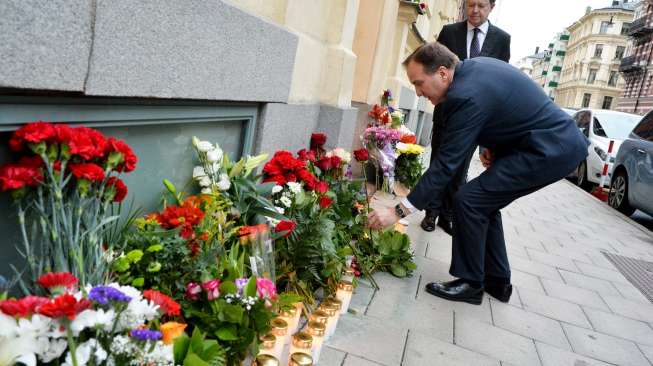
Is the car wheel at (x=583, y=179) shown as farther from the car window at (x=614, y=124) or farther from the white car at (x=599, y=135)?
the car window at (x=614, y=124)

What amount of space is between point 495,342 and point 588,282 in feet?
7.22

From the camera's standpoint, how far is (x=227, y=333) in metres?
2.02

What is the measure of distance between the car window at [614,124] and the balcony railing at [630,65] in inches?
1863

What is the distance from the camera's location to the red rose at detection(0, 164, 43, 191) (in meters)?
1.55

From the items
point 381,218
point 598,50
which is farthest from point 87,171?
point 598,50

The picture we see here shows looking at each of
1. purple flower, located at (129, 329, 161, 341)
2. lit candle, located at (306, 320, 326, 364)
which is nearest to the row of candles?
lit candle, located at (306, 320, 326, 364)

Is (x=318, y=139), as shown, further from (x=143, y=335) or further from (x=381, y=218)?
(x=143, y=335)

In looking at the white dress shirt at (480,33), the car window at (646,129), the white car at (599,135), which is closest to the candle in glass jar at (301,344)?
the white dress shirt at (480,33)

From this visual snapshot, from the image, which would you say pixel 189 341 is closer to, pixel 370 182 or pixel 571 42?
pixel 370 182

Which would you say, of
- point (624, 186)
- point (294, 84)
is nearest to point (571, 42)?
point (624, 186)

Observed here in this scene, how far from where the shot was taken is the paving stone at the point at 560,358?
3.13 metres

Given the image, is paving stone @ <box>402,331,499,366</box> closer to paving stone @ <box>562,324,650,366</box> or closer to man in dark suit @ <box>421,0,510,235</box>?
paving stone @ <box>562,324,650,366</box>

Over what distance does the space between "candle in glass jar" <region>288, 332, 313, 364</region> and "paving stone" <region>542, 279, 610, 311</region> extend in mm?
2757

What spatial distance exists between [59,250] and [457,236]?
2.69 m
